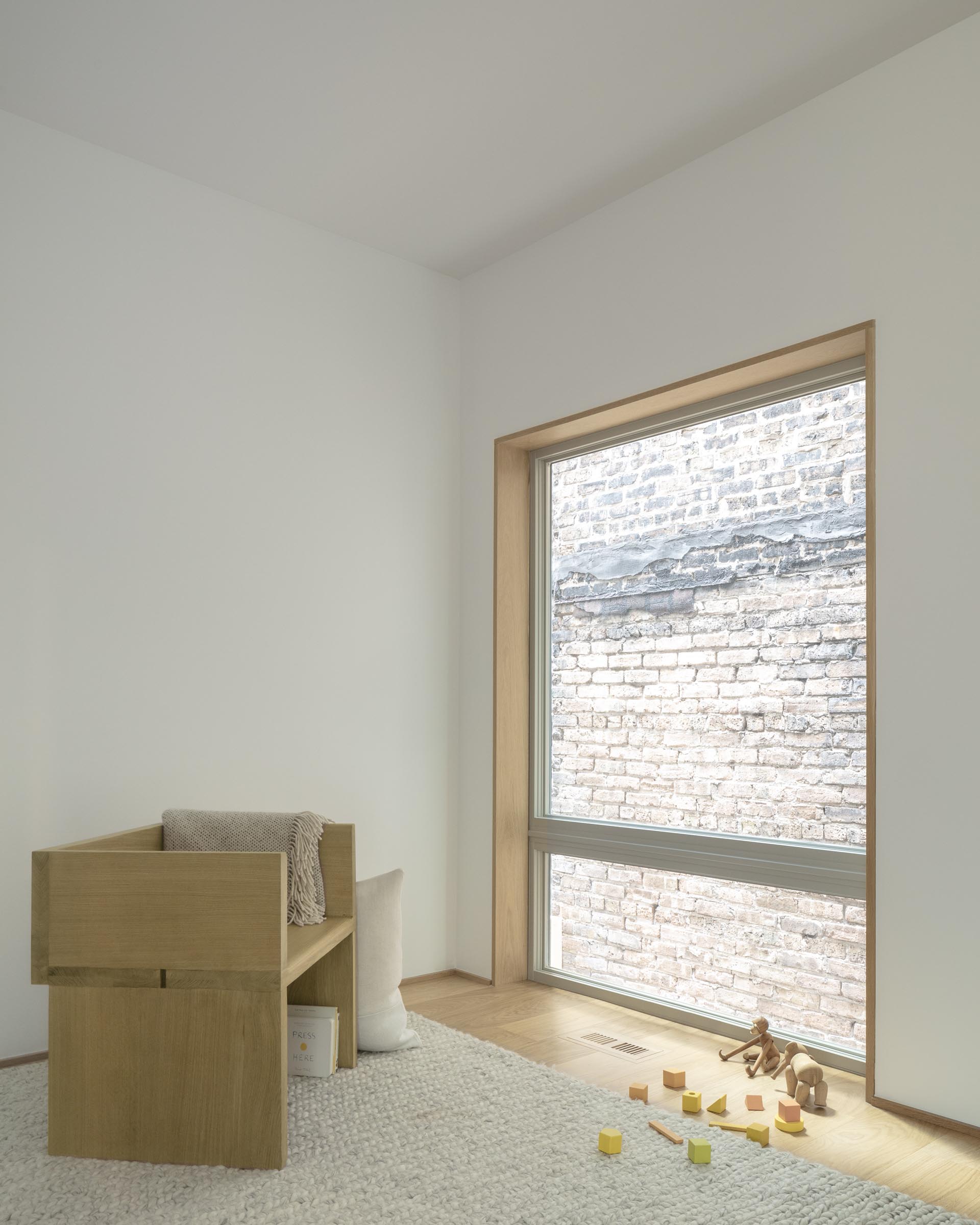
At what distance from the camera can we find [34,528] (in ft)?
9.52

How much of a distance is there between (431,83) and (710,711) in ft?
6.61

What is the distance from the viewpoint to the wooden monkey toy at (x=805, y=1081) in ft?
8.02

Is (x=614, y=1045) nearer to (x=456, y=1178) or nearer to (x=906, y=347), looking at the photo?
(x=456, y=1178)

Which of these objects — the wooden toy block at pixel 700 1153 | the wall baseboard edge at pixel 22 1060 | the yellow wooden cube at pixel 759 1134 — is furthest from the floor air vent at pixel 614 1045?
the wall baseboard edge at pixel 22 1060

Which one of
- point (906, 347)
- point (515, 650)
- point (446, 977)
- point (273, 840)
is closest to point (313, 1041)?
point (273, 840)

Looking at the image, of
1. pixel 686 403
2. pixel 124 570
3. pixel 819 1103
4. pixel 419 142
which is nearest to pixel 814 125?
pixel 686 403

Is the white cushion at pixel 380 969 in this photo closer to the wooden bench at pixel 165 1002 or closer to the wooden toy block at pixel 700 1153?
the wooden bench at pixel 165 1002

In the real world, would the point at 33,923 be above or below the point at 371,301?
below

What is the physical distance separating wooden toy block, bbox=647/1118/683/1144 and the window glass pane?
94 cm

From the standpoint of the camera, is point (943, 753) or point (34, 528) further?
point (34, 528)

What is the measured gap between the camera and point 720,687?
10.4 feet

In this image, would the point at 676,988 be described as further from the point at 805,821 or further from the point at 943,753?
the point at 943,753

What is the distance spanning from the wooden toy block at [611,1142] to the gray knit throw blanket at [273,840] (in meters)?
0.93

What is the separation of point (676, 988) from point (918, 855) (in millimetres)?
1071
